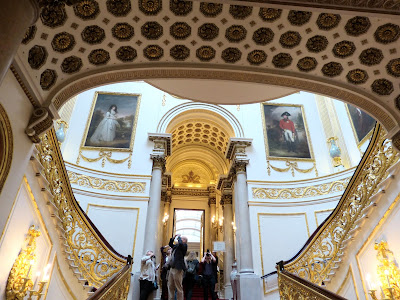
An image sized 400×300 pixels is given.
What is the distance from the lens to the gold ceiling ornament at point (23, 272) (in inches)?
158

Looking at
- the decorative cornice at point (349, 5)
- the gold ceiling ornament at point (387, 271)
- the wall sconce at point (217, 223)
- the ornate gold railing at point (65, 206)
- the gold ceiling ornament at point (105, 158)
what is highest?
the gold ceiling ornament at point (105, 158)

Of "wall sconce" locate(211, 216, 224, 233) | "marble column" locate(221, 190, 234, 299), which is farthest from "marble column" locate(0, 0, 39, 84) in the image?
"wall sconce" locate(211, 216, 224, 233)

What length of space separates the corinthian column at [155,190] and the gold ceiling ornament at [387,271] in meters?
6.96

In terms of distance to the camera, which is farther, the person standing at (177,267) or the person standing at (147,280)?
the person standing at (147,280)

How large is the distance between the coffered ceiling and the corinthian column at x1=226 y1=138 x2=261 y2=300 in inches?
269

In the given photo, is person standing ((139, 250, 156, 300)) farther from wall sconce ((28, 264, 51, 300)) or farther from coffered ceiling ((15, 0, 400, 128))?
coffered ceiling ((15, 0, 400, 128))

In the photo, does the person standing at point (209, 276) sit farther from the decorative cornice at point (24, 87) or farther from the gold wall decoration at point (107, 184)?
the decorative cornice at point (24, 87)

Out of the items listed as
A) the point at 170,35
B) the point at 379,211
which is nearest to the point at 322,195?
the point at 379,211

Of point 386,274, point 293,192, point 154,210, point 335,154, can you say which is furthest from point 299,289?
point 335,154

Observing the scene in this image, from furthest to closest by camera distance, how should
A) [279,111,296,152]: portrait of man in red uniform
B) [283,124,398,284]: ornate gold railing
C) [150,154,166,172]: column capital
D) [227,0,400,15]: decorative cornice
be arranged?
1. [279,111,296,152]: portrait of man in red uniform
2. [150,154,166,172]: column capital
3. [283,124,398,284]: ornate gold railing
4. [227,0,400,15]: decorative cornice

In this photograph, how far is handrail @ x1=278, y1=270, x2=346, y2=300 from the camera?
3.68 m

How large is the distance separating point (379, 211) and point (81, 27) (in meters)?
5.51

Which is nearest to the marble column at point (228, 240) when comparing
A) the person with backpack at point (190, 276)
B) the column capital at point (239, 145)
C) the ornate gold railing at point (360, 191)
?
the column capital at point (239, 145)

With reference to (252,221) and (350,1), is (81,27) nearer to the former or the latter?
(350,1)
